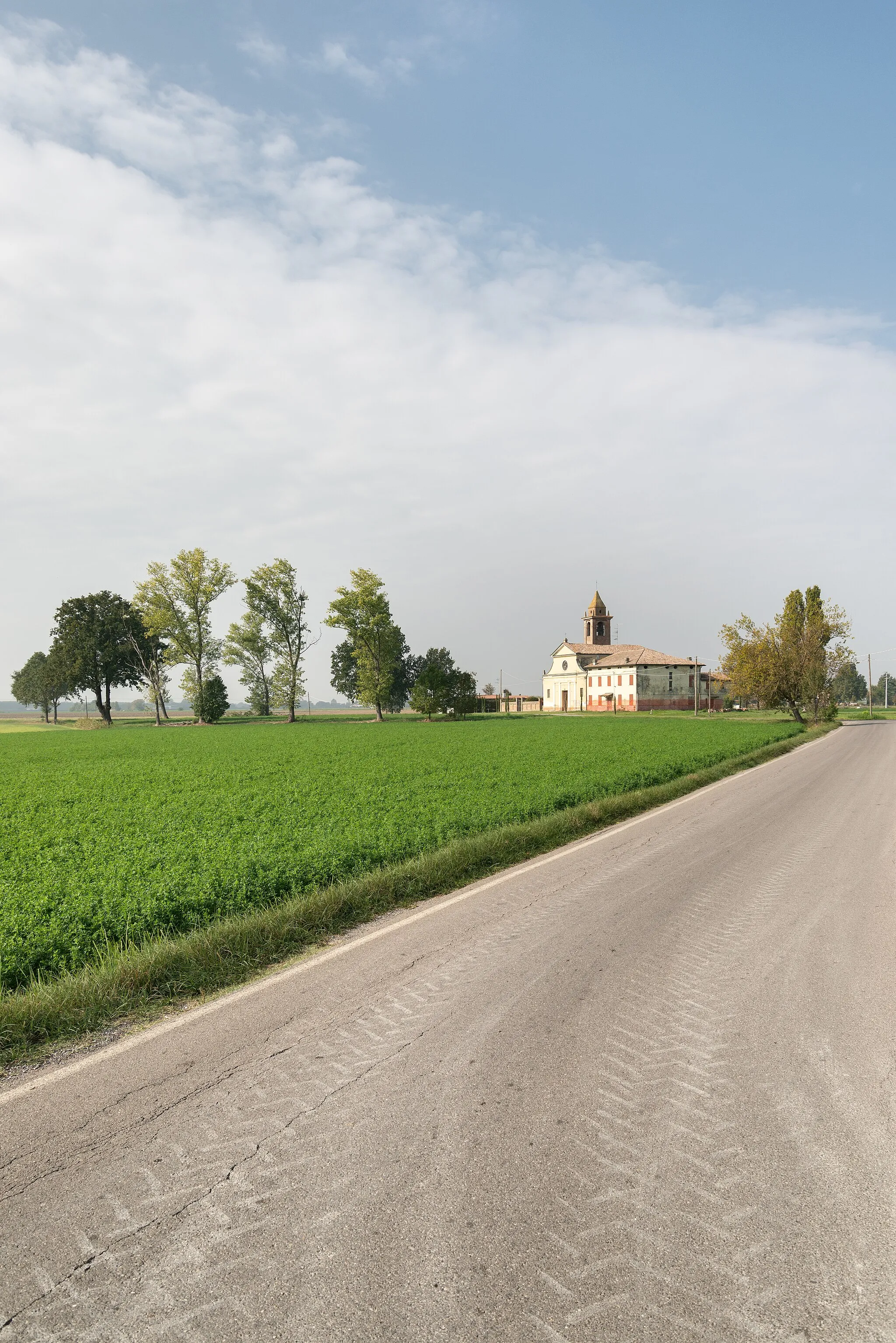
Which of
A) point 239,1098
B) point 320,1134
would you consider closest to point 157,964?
point 239,1098

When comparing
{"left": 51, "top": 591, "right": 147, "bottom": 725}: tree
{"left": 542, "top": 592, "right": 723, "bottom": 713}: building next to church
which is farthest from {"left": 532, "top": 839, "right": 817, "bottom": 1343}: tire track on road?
{"left": 542, "top": 592, "right": 723, "bottom": 713}: building next to church

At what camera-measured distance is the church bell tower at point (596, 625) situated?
381 feet

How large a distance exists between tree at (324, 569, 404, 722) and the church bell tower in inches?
1657

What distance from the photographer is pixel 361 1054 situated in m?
4.66

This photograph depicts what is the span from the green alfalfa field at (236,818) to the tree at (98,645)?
172 ft

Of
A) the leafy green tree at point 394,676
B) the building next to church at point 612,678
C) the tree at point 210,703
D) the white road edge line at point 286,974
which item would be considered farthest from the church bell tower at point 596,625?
the white road edge line at point 286,974

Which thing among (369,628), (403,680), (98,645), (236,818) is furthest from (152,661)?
(236,818)

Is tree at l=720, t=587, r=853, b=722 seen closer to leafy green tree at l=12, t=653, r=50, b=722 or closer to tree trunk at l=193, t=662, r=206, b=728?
tree trunk at l=193, t=662, r=206, b=728

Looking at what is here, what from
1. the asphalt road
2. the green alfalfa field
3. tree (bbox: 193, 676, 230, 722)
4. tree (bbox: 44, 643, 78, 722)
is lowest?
the asphalt road

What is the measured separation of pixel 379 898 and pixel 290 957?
1901mm

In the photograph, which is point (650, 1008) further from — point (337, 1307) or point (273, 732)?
point (273, 732)

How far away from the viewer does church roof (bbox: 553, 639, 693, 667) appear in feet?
330

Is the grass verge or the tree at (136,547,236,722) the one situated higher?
the tree at (136,547,236,722)

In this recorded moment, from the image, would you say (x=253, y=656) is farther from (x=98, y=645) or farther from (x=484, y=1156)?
(x=484, y=1156)
